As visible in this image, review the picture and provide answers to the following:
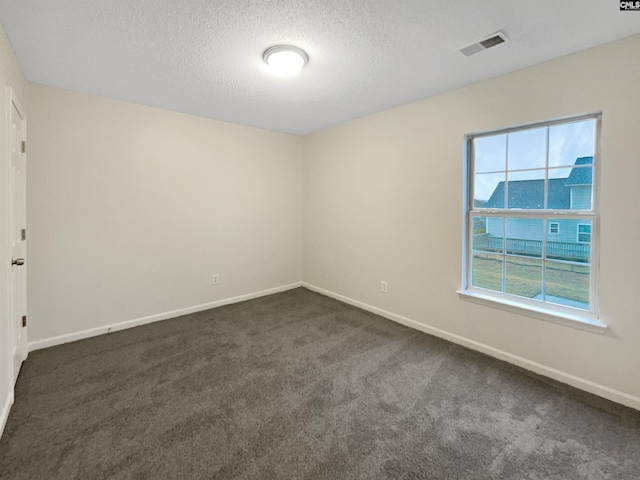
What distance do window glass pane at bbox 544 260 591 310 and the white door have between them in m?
4.08

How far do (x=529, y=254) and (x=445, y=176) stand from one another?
101 centimetres

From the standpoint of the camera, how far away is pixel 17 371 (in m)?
2.29

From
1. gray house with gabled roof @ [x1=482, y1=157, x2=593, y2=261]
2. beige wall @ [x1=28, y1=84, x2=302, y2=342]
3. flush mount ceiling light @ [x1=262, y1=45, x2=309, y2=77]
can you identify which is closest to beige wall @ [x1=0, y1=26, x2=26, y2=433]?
beige wall @ [x1=28, y1=84, x2=302, y2=342]

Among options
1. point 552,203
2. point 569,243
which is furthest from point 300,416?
point 552,203

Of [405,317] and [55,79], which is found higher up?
[55,79]

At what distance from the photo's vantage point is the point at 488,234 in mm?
2742

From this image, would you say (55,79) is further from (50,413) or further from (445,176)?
(445,176)

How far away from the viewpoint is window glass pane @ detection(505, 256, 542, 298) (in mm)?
2451

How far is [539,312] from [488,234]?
77cm

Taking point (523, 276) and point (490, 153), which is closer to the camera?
point (523, 276)

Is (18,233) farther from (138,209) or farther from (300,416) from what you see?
(300,416)

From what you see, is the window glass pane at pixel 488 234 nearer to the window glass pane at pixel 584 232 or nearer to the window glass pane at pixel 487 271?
the window glass pane at pixel 487 271

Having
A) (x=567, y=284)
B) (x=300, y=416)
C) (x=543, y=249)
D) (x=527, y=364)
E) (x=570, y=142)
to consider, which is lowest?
(x=300, y=416)

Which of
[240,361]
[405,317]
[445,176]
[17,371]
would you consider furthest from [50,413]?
[445,176]
